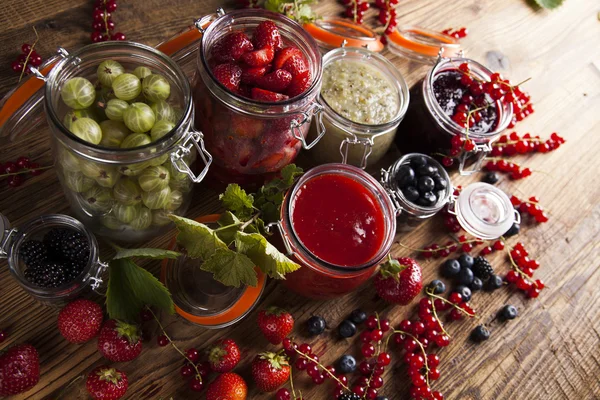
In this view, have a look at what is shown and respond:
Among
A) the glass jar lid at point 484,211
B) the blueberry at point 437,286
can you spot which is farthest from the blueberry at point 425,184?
the blueberry at point 437,286

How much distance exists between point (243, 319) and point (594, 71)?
1.35 meters

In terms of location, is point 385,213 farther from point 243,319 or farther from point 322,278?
point 243,319

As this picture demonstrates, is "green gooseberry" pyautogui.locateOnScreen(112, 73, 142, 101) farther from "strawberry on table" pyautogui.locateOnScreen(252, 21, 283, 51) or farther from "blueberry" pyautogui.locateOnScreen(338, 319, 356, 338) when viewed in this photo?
"blueberry" pyautogui.locateOnScreen(338, 319, 356, 338)

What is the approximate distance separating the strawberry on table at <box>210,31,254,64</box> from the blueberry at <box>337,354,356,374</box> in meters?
0.72

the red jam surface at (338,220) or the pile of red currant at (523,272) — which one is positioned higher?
the red jam surface at (338,220)

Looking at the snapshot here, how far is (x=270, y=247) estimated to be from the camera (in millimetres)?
1100

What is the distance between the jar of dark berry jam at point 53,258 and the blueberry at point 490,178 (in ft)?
3.40

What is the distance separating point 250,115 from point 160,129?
181 mm

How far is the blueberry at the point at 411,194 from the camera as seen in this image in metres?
1.39

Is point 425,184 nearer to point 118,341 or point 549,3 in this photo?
point 118,341

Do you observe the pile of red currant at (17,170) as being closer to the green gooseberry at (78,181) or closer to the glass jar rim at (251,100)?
the green gooseberry at (78,181)

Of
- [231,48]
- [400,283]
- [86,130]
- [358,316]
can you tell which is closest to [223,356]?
[358,316]

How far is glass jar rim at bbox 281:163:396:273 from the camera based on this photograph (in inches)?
45.1

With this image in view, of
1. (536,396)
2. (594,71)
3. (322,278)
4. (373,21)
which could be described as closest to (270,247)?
(322,278)
